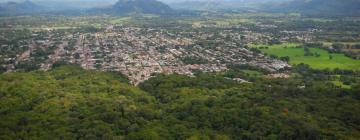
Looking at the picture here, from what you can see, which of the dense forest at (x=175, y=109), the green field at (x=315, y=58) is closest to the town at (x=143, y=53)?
the green field at (x=315, y=58)

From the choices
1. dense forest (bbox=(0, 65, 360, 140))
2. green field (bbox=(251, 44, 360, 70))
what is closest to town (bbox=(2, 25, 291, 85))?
green field (bbox=(251, 44, 360, 70))

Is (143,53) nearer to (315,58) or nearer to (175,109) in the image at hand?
(315,58)

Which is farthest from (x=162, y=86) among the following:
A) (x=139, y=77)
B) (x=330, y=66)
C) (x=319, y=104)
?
(x=330, y=66)

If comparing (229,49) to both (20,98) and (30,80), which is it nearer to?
(30,80)

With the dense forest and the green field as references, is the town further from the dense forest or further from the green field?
the dense forest

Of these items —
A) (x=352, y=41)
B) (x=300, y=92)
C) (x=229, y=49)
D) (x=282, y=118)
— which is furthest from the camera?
(x=352, y=41)

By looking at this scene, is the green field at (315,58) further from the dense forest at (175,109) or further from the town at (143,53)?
the dense forest at (175,109)

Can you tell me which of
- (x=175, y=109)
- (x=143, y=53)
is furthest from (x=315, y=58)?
(x=175, y=109)
